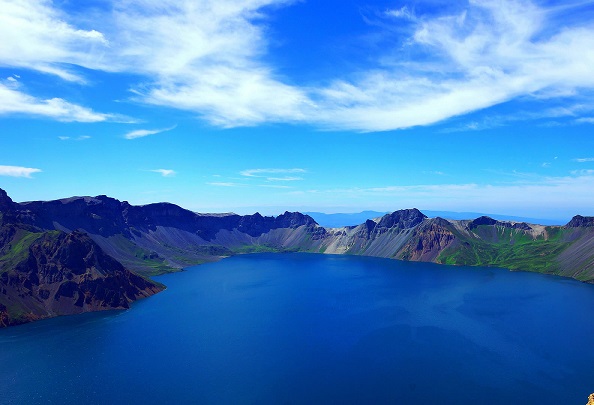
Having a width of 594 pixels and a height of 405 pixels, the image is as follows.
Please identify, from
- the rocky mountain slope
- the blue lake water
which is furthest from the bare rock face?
the blue lake water

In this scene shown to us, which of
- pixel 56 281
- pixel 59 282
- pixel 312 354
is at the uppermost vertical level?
pixel 56 281

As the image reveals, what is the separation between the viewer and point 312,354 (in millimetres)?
111438

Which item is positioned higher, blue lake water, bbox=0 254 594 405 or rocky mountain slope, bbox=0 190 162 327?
rocky mountain slope, bbox=0 190 162 327

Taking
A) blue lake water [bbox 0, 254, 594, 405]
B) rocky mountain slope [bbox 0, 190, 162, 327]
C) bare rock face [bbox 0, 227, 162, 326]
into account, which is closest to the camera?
blue lake water [bbox 0, 254, 594, 405]

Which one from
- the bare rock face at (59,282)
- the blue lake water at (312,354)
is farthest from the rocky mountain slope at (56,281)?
the blue lake water at (312,354)

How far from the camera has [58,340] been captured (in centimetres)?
13300

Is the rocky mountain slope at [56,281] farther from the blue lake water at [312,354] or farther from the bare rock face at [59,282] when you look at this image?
the blue lake water at [312,354]

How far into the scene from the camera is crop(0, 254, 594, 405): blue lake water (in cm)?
8762

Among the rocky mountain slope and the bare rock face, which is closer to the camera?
the bare rock face

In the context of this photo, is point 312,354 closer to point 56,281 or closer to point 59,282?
point 59,282

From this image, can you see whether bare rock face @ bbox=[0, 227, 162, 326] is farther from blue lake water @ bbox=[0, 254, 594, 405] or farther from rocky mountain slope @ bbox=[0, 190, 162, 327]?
blue lake water @ bbox=[0, 254, 594, 405]

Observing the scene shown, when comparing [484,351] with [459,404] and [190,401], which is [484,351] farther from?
[190,401]

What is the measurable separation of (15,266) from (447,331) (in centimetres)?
17870

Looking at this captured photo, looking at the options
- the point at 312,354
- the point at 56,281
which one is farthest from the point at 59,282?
the point at 312,354
